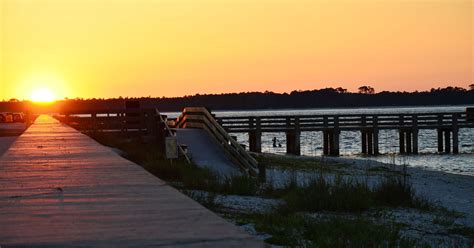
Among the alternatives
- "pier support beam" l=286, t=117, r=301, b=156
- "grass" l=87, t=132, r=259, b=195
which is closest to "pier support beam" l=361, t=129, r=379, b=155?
"pier support beam" l=286, t=117, r=301, b=156

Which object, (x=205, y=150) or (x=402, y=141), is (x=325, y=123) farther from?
(x=205, y=150)

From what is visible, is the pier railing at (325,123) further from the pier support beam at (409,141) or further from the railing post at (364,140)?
the railing post at (364,140)

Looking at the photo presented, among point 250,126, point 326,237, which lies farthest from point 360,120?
point 326,237

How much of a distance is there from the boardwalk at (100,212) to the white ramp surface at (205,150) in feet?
31.8

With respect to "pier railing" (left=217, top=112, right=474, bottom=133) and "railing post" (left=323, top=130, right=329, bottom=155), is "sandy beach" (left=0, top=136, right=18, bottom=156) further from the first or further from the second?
"railing post" (left=323, top=130, right=329, bottom=155)

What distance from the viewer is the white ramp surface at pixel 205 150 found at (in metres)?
21.7

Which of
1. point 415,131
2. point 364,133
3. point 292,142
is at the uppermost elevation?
point 415,131

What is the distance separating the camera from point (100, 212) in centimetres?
726

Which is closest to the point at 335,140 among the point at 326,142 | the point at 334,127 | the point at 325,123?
the point at 334,127

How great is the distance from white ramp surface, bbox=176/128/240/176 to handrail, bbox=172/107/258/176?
19 centimetres

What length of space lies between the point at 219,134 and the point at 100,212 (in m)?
17.6

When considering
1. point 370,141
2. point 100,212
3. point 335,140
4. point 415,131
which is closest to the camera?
point 100,212

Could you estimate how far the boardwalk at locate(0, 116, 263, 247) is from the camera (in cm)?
582

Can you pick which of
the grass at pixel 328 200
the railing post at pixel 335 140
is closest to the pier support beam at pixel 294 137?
the railing post at pixel 335 140
